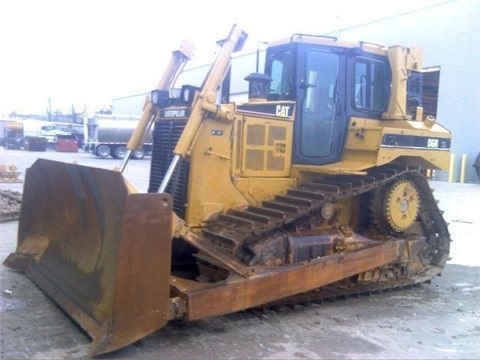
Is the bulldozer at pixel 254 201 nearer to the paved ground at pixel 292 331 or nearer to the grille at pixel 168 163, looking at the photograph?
the grille at pixel 168 163

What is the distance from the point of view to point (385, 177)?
6.53 metres

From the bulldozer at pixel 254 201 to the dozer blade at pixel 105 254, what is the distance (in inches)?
0.6

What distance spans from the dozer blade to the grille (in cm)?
101

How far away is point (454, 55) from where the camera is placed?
24547 millimetres

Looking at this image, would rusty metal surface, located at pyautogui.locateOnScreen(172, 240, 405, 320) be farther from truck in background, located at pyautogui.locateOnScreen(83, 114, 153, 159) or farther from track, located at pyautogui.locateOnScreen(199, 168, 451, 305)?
truck in background, located at pyautogui.locateOnScreen(83, 114, 153, 159)

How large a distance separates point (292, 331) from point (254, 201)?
158cm

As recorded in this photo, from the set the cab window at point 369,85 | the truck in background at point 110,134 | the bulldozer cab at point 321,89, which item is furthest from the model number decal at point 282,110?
the truck in background at point 110,134

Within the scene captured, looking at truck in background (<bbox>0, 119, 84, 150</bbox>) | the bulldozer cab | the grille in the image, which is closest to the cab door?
the bulldozer cab

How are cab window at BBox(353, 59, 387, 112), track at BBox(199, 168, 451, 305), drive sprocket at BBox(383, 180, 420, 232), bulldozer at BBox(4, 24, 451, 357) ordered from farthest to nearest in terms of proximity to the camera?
cab window at BBox(353, 59, 387, 112) < drive sprocket at BBox(383, 180, 420, 232) < track at BBox(199, 168, 451, 305) < bulldozer at BBox(4, 24, 451, 357)

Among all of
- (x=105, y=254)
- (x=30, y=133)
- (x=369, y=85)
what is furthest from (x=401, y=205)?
(x=30, y=133)

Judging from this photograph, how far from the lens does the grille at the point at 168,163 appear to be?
599 centimetres

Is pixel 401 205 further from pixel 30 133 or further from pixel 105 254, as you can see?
pixel 30 133

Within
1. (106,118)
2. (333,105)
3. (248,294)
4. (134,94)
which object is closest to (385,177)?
(333,105)

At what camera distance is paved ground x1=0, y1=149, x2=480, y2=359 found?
185 inches
